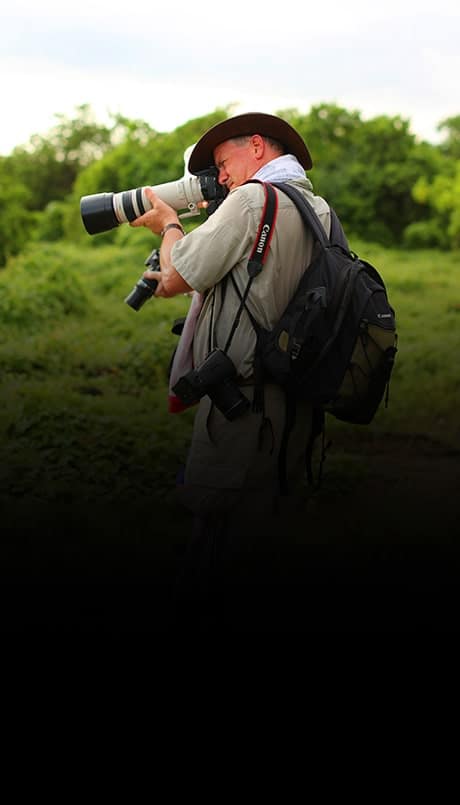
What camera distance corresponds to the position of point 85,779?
257 cm

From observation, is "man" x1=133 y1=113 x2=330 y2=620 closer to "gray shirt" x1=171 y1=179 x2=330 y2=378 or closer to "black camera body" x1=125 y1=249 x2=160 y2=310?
"gray shirt" x1=171 y1=179 x2=330 y2=378

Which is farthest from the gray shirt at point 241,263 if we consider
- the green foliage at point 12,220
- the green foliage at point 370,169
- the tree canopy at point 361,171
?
the green foliage at point 370,169

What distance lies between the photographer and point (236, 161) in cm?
342

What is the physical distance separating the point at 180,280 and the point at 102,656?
47.0 inches

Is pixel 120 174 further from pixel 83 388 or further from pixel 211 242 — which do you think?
pixel 211 242

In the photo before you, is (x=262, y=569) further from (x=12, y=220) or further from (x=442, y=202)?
(x=442, y=202)

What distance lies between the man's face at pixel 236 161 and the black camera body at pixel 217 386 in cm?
59

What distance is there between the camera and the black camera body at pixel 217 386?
3.22 meters

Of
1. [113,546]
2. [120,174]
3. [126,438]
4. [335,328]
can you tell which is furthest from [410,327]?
[120,174]

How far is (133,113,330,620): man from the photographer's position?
10.3 feet

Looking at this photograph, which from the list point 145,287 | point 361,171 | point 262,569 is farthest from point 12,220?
point 145,287

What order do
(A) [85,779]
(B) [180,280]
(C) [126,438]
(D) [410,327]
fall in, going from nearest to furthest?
(A) [85,779]
(B) [180,280]
(C) [126,438]
(D) [410,327]

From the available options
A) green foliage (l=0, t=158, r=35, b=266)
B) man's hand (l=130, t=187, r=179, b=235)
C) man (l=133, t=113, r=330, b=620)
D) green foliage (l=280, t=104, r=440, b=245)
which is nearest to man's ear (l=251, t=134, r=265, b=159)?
man (l=133, t=113, r=330, b=620)

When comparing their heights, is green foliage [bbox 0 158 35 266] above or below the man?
above
